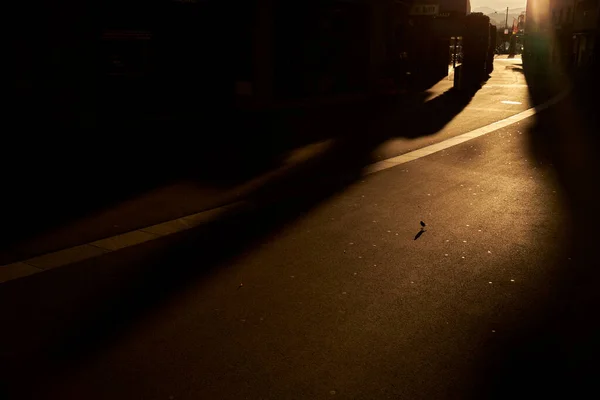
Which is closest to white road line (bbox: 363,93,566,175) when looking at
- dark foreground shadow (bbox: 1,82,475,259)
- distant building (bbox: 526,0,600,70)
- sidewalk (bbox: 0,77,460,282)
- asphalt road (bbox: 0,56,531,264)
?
asphalt road (bbox: 0,56,531,264)

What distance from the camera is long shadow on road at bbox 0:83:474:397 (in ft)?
14.6

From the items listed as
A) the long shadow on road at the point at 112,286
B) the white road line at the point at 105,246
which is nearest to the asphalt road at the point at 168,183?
the white road line at the point at 105,246

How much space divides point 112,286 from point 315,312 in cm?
202

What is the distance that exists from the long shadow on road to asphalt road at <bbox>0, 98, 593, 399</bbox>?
2 cm

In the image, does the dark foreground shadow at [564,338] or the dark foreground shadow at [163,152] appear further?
the dark foreground shadow at [163,152]

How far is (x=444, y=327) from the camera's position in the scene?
4777 mm

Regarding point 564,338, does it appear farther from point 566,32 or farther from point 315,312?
point 566,32

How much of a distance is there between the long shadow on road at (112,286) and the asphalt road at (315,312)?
2 centimetres

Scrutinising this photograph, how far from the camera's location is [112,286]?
563cm

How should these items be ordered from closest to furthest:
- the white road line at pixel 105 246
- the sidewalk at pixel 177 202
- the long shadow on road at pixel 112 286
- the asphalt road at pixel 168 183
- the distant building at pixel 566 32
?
the long shadow on road at pixel 112 286
the white road line at pixel 105 246
the sidewalk at pixel 177 202
the asphalt road at pixel 168 183
the distant building at pixel 566 32

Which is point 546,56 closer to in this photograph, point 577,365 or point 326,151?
point 326,151

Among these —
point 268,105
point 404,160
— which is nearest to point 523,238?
point 404,160

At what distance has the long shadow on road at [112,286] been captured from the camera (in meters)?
4.44

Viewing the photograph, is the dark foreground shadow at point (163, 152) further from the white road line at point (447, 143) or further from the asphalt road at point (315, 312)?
the asphalt road at point (315, 312)
